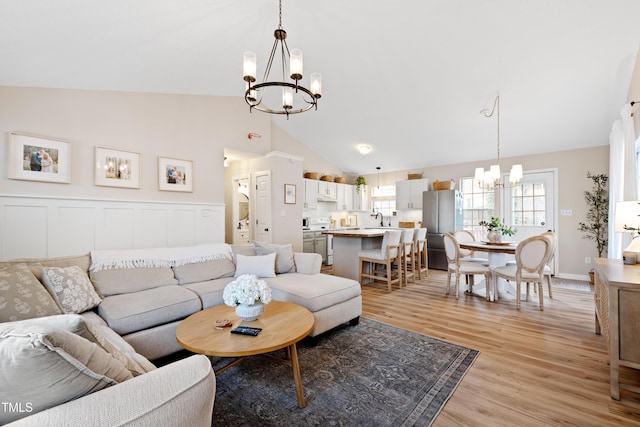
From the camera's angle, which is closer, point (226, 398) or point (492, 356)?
point (226, 398)

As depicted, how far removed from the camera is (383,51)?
3.39m

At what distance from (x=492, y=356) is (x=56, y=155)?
4812 millimetres

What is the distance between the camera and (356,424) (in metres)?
1.59

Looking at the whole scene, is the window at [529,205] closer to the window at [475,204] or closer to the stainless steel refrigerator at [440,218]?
the window at [475,204]

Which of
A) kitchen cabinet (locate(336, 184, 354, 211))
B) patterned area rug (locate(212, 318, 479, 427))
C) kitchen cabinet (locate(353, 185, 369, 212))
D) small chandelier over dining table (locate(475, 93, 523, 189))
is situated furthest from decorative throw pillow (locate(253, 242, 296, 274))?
kitchen cabinet (locate(353, 185, 369, 212))

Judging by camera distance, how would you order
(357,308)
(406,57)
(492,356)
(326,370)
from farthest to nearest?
(406,57)
(357,308)
(492,356)
(326,370)

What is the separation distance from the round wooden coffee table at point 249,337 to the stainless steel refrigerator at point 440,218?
4.70m

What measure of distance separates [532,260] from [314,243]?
4070 millimetres

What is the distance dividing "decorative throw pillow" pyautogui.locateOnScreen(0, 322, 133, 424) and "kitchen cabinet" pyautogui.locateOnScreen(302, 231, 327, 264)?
5336 mm

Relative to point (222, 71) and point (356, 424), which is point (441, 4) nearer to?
point (222, 71)

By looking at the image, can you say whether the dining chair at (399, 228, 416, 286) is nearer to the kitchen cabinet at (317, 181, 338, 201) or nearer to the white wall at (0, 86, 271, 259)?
the kitchen cabinet at (317, 181, 338, 201)

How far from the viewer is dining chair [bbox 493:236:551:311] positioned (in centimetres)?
337

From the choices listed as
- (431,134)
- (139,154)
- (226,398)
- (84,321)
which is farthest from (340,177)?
(84,321)

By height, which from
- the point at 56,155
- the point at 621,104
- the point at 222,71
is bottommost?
the point at 56,155
